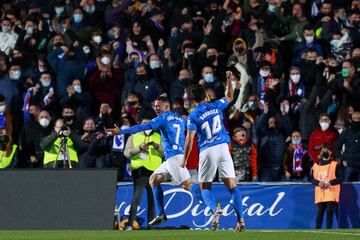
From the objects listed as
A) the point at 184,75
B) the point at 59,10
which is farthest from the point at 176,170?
the point at 59,10

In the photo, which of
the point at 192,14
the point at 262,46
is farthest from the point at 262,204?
the point at 192,14

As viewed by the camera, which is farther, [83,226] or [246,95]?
[246,95]

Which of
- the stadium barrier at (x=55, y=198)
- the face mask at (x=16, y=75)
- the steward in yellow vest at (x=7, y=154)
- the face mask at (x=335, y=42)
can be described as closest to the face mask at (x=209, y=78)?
the face mask at (x=335, y=42)

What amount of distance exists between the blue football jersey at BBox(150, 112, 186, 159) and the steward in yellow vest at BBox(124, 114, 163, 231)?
4.14 feet

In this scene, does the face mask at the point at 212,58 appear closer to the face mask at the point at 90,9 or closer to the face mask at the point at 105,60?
the face mask at the point at 105,60

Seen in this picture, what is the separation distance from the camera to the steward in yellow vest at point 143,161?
2169cm

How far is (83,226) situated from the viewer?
2014 centimetres

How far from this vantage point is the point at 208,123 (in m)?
18.7

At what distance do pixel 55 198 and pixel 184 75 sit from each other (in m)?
6.10

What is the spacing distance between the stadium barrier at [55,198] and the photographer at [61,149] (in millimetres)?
2666

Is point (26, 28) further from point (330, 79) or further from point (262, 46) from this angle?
point (330, 79)

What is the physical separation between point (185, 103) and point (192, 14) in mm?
4551

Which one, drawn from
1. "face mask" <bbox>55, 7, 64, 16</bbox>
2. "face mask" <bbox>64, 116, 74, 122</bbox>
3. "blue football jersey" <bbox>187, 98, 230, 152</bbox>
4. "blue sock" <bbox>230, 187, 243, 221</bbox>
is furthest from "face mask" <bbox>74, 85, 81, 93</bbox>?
"blue sock" <bbox>230, 187, 243, 221</bbox>

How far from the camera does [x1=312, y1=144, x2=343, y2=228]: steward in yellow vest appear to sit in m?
22.0
